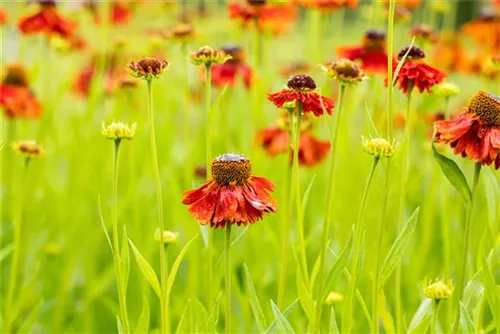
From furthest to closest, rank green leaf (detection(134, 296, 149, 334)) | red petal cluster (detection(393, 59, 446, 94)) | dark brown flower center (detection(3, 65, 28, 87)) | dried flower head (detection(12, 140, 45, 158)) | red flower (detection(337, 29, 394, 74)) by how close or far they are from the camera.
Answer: dark brown flower center (detection(3, 65, 28, 87))
red flower (detection(337, 29, 394, 74))
dried flower head (detection(12, 140, 45, 158))
red petal cluster (detection(393, 59, 446, 94))
green leaf (detection(134, 296, 149, 334))

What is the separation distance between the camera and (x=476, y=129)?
866 millimetres

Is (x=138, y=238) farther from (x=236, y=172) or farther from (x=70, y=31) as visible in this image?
(x=236, y=172)

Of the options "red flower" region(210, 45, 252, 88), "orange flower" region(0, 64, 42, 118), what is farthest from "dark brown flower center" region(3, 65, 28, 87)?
"red flower" region(210, 45, 252, 88)

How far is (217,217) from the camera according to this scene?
809 millimetres

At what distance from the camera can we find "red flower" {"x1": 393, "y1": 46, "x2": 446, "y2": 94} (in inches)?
40.0

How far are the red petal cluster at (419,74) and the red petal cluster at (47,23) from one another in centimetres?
97

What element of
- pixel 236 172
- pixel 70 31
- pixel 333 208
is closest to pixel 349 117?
pixel 333 208

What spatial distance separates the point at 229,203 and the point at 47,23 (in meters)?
1.09

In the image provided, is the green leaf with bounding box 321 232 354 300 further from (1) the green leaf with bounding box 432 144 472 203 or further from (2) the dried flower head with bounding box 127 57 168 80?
(2) the dried flower head with bounding box 127 57 168 80

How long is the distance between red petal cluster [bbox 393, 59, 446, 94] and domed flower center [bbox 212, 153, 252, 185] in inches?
10.7

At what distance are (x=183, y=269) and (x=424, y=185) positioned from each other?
2.33ft

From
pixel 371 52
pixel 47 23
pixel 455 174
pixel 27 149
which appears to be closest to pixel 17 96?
pixel 47 23

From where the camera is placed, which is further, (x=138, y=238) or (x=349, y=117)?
(x=349, y=117)

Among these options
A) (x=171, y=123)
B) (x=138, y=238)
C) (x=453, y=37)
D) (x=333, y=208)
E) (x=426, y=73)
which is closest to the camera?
(x=426, y=73)
